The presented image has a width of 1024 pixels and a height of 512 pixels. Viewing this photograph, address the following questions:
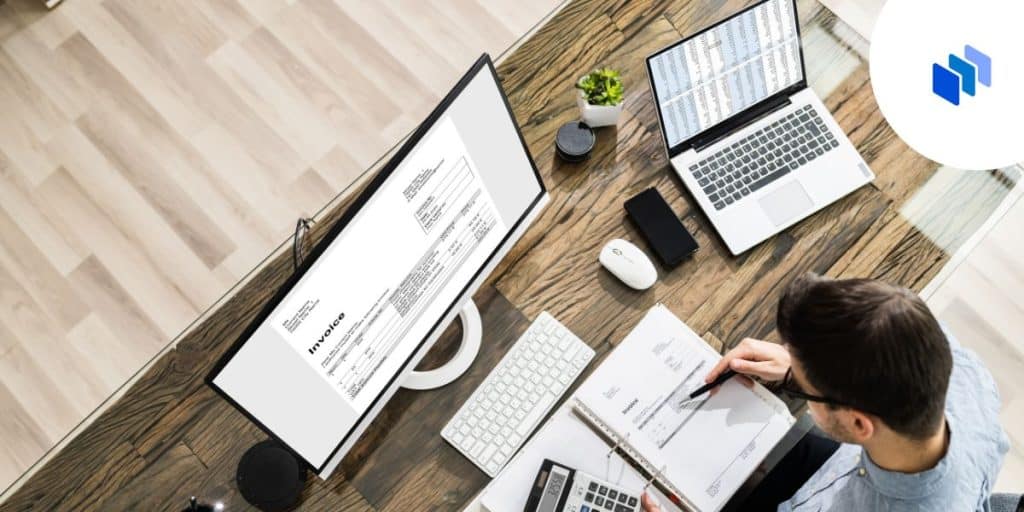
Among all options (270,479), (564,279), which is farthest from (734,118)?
(270,479)

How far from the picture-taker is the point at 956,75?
1586mm

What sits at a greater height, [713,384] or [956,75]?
[956,75]

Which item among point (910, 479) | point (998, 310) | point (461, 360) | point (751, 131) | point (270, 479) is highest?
point (270, 479)

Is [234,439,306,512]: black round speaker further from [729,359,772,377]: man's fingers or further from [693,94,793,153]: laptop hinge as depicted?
[693,94,793,153]: laptop hinge

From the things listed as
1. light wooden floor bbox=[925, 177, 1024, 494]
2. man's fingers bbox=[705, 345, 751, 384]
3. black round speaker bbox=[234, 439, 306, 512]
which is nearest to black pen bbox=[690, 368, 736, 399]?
man's fingers bbox=[705, 345, 751, 384]

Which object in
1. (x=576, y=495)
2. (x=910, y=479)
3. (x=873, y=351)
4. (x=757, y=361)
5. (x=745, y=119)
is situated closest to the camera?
(x=873, y=351)

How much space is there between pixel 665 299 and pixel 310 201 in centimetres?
147

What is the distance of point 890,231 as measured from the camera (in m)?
1.81

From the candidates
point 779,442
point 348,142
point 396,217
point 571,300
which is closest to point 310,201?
point 348,142

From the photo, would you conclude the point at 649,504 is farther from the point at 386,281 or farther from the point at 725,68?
the point at 725,68

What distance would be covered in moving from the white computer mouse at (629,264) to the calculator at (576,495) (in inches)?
15.6

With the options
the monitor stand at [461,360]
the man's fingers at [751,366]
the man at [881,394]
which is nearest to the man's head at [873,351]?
the man at [881,394]

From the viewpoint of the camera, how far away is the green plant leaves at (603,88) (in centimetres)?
181

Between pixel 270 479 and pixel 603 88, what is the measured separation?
98cm
